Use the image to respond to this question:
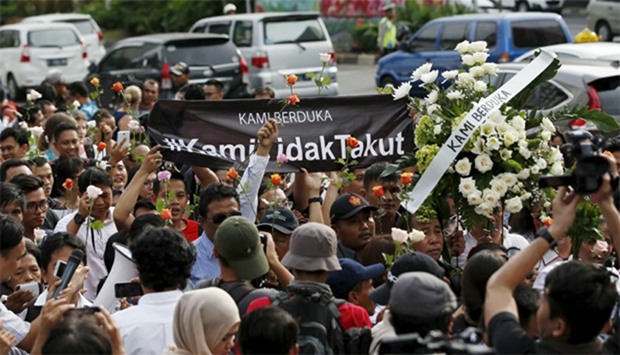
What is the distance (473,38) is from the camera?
23109 mm

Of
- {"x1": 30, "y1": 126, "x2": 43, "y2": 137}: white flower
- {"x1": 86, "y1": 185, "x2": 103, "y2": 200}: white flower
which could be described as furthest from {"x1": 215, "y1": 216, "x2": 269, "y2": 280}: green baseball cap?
{"x1": 30, "y1": 126, "x2": 43, "y2": 137}: white flower

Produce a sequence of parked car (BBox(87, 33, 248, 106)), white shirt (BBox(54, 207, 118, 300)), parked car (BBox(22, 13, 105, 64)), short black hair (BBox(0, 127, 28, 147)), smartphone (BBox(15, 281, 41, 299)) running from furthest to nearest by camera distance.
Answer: parked car (BBox(22, 13, 105, 64)), parked car (BBox(87, 33, 248, 106)), short black hair (BBox(0, 127, 28, 147)), white shirt (BBox(54, 207, 118, 300)), smartphone (BBox(15, 281, 41, 299))

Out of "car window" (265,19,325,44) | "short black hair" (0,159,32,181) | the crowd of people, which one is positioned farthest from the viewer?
"car window" (265,19,325,44)

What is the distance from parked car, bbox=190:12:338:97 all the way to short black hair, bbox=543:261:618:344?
58.7 ft

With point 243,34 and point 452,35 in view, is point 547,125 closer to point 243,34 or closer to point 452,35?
point 452,35

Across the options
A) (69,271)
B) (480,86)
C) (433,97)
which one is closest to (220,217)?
(433,97)

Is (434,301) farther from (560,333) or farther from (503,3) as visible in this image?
(503,3)

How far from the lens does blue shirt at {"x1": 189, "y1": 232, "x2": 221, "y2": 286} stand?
7.47 m

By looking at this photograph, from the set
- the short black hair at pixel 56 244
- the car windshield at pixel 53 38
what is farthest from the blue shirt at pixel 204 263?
the car windshield at pixel 53 38

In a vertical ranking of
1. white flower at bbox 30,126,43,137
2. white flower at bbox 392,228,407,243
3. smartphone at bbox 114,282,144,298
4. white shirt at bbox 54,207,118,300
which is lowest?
white flower at bbox 30,126,43,137

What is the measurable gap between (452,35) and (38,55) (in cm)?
1002

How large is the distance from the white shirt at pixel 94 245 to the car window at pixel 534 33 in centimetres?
1476

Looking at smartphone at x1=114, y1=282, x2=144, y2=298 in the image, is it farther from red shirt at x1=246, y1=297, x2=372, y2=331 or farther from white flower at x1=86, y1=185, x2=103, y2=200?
white flower at x1=86, y1=185, x2=103, y2=200

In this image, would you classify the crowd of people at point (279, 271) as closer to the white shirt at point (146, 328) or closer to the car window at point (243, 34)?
the white shirt at point (146, 328)
